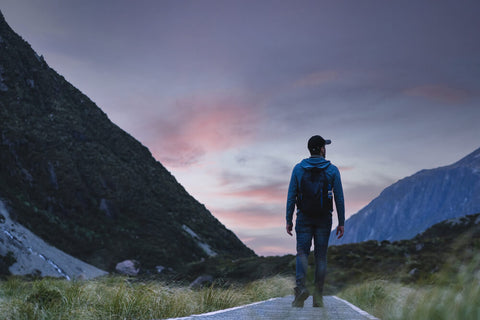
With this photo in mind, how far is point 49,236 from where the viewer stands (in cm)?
6725

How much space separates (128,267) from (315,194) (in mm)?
71192

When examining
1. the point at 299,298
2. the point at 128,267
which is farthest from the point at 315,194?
the point at 128,267

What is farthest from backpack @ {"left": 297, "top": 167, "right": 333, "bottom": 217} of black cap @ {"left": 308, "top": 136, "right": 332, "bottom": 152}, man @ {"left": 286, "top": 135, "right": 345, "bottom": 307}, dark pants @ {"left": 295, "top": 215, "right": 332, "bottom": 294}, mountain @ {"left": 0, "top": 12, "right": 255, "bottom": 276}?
mountain @ {"left": 0, "top": 12, "right": 255, "bottom": 276}

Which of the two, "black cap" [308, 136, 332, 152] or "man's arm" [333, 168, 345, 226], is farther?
"black cap" [308, 136, 332, 152]

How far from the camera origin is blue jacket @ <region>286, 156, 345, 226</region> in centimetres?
657

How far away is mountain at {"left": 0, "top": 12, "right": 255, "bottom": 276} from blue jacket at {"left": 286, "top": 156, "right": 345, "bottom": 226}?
2462 inches

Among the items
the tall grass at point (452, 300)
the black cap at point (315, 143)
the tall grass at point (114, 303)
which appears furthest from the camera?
the black cap at point (315, 143)

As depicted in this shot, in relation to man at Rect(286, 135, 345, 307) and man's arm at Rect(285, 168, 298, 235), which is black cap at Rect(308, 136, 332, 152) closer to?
man at Rect(286, 135, 345, 307)

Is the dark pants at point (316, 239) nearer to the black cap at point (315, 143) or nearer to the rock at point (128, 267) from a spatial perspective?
the black cap at point (315, 143)

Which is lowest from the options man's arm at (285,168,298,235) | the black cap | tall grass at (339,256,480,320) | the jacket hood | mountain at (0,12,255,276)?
tall grass at (339,256,480,320)

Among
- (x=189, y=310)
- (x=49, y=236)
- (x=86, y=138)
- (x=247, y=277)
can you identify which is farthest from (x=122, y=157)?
(x=189, y=310)

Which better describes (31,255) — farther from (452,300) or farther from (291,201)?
(452,300)

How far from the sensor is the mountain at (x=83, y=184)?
7384cm

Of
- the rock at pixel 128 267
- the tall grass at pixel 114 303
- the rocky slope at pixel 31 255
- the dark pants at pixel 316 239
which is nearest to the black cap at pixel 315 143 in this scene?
the dark pants at pixel 316 239
